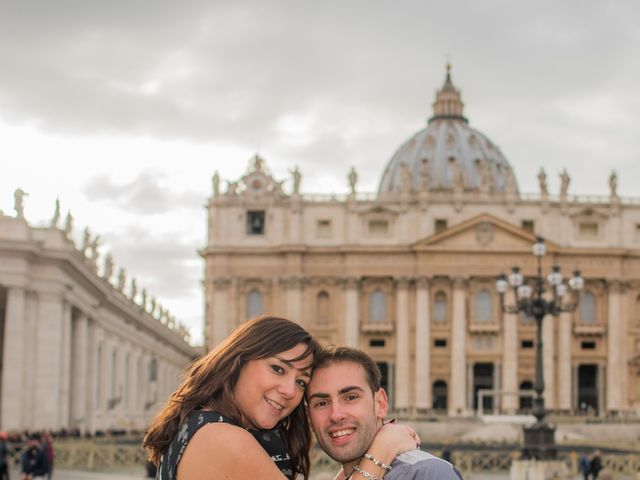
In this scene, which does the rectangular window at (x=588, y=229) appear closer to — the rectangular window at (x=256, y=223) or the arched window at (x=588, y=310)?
the arched window at (x=588, y=310)

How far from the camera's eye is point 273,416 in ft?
14.0

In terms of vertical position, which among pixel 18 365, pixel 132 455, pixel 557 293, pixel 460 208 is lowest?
pixel 132 455

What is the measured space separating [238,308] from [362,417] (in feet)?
255

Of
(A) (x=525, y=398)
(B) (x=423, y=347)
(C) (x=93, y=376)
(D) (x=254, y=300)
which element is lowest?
(A) (x=525, y=398)

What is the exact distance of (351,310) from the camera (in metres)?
80.8

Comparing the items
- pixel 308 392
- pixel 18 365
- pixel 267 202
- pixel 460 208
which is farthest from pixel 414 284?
pixel 308 392

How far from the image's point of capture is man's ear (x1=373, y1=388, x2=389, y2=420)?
14.6ft

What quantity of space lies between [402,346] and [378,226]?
28.7 ft

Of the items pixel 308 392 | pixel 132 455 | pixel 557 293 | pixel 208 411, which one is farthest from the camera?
pixel 132 455

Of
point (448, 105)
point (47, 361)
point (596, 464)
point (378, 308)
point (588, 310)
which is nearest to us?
point (596, 464)

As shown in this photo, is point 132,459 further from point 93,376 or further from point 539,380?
point 93,376

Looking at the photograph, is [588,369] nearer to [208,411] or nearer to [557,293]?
[557,293]

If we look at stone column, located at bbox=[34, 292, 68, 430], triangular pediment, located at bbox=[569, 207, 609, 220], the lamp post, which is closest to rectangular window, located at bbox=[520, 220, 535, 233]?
triangular pediment, located at bbox=[569, 207, 609, 220]

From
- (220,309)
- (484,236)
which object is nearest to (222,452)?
(484,236)
